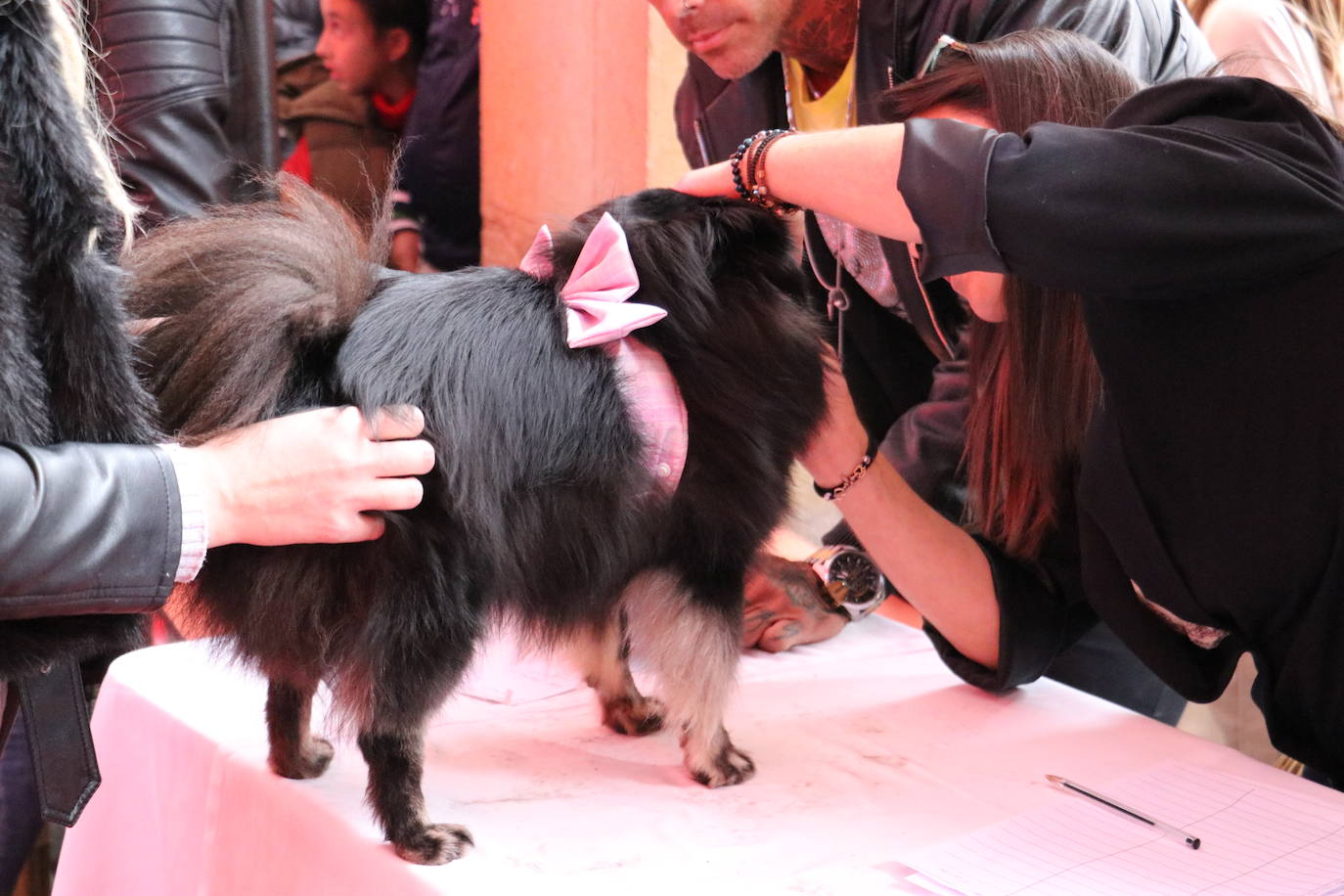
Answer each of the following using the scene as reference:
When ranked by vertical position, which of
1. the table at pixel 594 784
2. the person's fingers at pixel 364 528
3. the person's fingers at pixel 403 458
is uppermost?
the person's fingers at pixel 403 458

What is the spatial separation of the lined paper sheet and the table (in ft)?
0.11

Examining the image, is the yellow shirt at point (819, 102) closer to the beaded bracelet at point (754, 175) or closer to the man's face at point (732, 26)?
the man's face at point (732, 26)

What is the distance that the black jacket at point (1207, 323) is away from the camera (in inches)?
34.4

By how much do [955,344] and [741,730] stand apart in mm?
674

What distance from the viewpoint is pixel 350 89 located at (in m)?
2.70

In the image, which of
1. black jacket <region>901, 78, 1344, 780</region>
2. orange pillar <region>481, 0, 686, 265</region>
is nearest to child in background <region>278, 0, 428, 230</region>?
orange pillar <region>481, 0, 686, 265</region>

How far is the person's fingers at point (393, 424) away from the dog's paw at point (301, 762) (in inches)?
13.3

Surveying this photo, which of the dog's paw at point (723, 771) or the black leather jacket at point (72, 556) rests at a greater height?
the black leather jacket at point (72, 556)

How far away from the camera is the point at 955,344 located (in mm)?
1618

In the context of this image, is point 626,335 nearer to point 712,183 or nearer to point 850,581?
point 712,183

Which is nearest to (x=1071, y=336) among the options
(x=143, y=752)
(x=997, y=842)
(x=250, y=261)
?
(x=997, y=842)

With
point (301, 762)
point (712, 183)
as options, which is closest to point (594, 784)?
point (301, 762)

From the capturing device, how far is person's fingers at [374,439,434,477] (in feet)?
2.85

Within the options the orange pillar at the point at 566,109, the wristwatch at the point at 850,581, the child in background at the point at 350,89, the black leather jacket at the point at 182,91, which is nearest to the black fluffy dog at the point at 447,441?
the wristwatch at the point at 850,581
